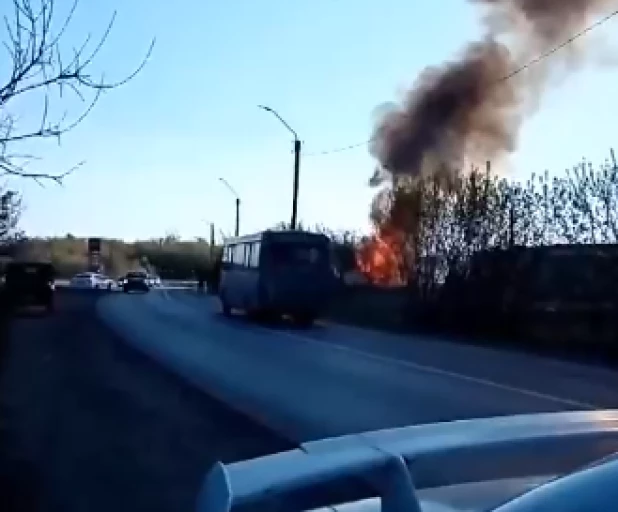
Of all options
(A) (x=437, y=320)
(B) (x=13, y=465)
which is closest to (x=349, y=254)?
(A) (x=437, y=320)

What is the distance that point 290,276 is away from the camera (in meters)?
41.9

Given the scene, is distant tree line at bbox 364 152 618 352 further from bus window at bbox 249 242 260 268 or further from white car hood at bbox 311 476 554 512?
white car hood at bbox 311 476 554 512

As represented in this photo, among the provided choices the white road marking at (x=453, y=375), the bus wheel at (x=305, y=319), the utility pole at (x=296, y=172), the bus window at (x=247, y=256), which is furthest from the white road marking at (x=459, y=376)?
the utility pole at (x=296, y=172)

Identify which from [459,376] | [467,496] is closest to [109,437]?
[459,376]

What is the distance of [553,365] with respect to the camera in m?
25.3

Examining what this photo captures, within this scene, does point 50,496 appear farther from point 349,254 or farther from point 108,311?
point 349,254

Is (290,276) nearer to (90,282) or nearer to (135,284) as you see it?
(135,284)

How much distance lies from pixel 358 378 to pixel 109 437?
322 inches

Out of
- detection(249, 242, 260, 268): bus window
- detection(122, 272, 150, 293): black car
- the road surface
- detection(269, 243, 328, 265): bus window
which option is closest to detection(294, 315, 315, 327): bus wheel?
detection(269, 243, 328, 265): bus window

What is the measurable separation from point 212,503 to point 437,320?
36.0 m

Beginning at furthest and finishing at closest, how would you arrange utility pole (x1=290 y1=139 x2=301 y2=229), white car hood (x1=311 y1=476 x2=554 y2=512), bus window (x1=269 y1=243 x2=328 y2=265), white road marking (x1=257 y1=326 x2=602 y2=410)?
utility pole (x1=290 y1=139 x2=301 y2=229) → bus window (x1=269 y1=243 x2=328 y2=265) → white road marking (x1=257 y1=326 x2=602 y2=410) → white car hood (x1=311 y1=476 x2=554 y2=512)

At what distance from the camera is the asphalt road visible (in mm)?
9938

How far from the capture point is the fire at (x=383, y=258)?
44.0 meters

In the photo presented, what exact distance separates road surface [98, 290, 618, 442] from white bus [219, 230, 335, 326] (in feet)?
19.5
